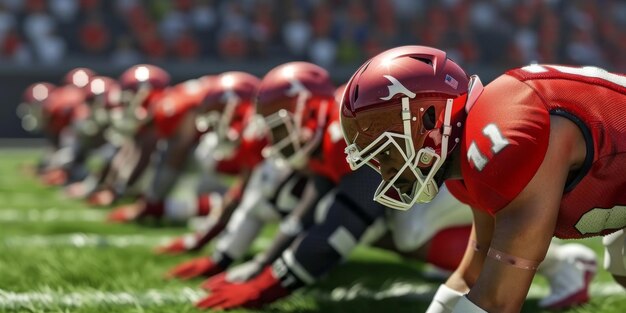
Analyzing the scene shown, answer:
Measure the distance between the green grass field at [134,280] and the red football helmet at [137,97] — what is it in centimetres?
128

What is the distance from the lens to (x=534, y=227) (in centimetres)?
189

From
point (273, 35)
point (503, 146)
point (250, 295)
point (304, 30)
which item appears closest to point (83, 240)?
point (250, 295)

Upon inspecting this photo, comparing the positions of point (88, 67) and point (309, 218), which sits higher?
point (309, 218)

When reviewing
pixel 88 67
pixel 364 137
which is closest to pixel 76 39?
pixel 88 67

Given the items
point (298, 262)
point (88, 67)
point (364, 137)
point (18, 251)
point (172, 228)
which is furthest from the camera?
point (88, 67)

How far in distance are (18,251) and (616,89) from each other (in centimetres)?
349

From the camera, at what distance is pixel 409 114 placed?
208cm

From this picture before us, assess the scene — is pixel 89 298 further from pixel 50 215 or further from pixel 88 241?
pixel 50 215

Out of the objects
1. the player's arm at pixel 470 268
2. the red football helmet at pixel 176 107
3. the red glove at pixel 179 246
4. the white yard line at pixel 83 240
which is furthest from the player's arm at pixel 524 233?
the red football helmet at pixel 176 107

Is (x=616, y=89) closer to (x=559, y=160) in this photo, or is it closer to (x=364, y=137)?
(x=559, y=160)

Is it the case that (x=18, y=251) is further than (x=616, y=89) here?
Yes

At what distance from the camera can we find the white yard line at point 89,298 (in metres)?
3.22

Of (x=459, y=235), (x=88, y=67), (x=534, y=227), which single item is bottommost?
(x=88, y=67)

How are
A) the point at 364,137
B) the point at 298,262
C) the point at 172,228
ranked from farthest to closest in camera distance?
the point at 172,228 → the point at 298,262 → the point at 364,137
